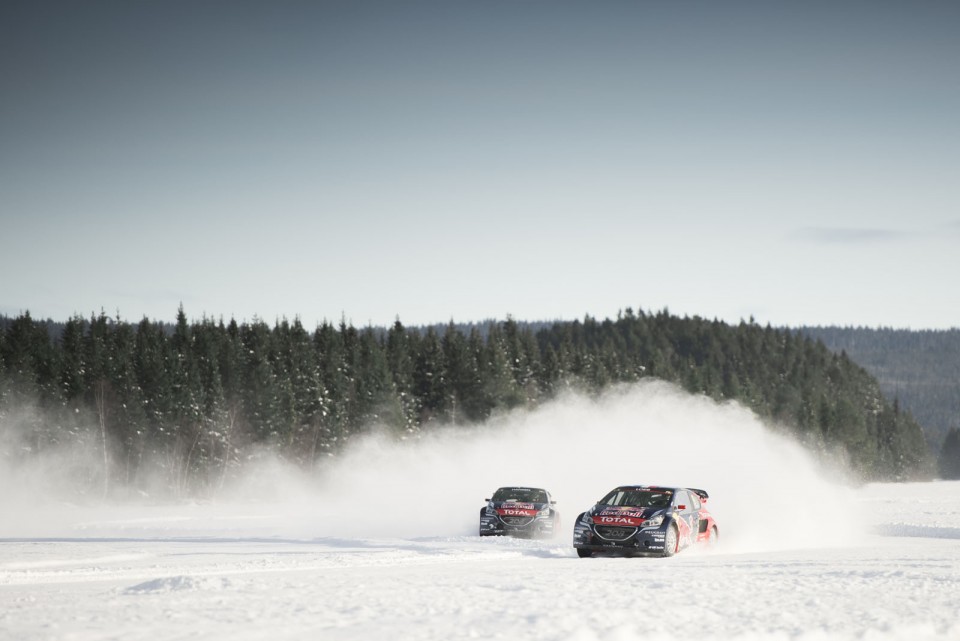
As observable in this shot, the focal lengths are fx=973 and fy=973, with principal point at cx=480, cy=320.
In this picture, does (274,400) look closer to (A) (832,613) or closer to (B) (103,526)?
(B) (103,526)

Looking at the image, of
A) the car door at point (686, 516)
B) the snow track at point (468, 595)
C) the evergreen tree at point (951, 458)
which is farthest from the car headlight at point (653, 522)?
the evergreen tree at point (951, 458)

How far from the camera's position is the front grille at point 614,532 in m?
20.4

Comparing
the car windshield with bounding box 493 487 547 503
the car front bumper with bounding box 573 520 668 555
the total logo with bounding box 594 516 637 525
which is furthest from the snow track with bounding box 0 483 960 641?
the car windshield with bounding box 493 487 547 503

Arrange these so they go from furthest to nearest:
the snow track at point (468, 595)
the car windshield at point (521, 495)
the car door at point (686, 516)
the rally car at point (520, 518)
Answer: the car windshield at point (521, 495)
the rally car at point (520, 518)
the car door at point (686, 516)
the snow track at point (468, 595)

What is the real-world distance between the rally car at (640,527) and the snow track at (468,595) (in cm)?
49

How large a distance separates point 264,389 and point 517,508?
47.4 metres

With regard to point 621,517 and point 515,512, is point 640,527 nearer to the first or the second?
point 621,517

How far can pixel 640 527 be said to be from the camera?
20375 mm

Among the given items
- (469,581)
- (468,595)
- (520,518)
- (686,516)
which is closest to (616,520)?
(686,516)

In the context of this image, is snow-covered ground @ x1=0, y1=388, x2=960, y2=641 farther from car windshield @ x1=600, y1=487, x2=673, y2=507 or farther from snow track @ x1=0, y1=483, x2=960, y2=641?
car windshield @ x1=600, y1=487, x2=673, y2=507

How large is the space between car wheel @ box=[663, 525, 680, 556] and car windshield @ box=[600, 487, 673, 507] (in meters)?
0.68

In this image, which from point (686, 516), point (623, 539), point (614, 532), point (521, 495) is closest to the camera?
point (623, 539)

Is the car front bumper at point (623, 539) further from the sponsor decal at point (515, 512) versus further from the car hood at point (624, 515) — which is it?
the sponsor decal at point (515, 512)

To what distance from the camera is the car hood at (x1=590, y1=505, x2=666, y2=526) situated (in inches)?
808
